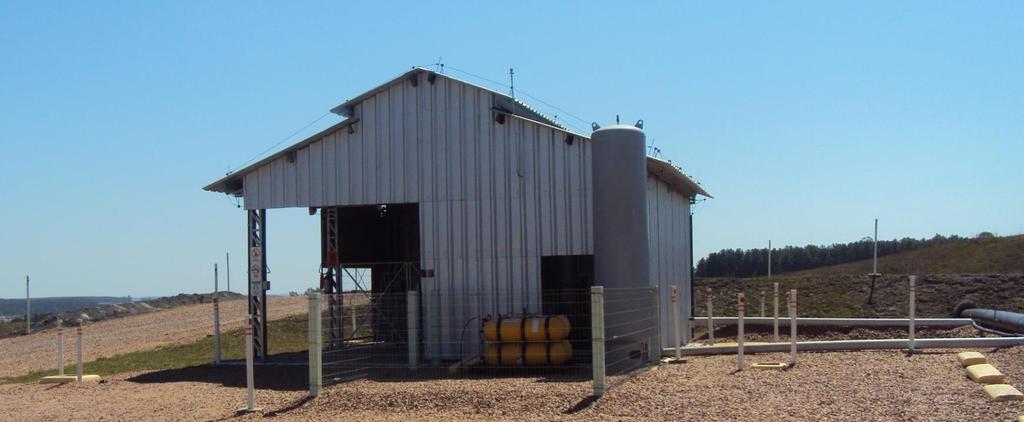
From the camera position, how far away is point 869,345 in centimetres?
2019

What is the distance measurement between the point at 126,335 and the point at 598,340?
29.5 m

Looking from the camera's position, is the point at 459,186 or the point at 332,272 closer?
the point at 459,186

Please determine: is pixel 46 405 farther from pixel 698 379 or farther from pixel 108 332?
pixel 108 332

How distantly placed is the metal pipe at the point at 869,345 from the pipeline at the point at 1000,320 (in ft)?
10.8

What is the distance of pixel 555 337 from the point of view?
62.3 feet

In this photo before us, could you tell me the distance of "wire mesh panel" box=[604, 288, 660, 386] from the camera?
17.9m

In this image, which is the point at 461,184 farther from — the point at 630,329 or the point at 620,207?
the point at 630,329

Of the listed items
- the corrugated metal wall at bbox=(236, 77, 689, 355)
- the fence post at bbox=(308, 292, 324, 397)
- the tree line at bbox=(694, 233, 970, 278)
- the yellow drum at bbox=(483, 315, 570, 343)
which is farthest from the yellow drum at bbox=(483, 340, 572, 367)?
the tree line at bbox=(694, 233, 970, 278)

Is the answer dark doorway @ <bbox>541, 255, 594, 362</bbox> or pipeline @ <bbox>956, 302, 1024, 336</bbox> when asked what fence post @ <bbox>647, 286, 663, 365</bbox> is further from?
pipeline @ <bbox>956, 302, 1024, 336</bbox>

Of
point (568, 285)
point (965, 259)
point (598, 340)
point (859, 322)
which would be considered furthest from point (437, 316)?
point (965, 259)

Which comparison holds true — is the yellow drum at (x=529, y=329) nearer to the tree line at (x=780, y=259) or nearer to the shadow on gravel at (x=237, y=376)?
the shadow on gravel at (x=237, y=376)

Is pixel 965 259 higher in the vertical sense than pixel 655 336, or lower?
higher

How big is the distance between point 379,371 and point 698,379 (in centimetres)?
684

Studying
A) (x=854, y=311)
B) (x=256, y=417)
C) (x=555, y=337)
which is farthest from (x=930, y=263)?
(x=256, y=417)
